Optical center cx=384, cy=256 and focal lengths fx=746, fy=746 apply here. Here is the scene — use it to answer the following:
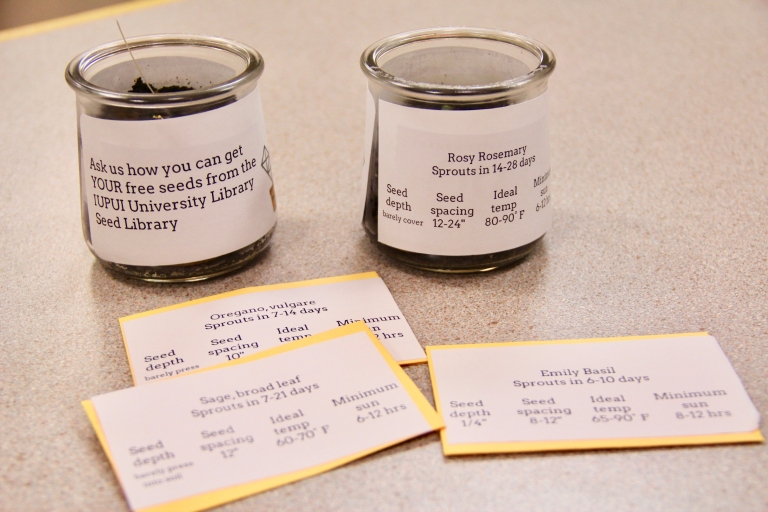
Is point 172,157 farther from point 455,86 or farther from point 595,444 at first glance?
point 595,444

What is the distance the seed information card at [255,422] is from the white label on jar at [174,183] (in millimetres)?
114

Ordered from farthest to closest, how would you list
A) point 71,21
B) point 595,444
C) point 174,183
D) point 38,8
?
1. point 38,8
2. point 71,21
3. point 174,183
4. point 595,444

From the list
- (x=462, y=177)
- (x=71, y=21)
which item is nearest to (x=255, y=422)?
(x=462, y=177)

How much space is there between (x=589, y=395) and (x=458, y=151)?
19cm

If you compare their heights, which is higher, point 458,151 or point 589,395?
point 458,151

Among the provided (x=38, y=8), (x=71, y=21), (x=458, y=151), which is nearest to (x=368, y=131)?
(x=458, y=151)

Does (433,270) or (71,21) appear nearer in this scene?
(433,270)

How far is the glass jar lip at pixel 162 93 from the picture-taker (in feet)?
1.68

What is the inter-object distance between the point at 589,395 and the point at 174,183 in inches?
12.6

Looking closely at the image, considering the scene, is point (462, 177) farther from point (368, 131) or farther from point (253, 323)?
point (253, 323)

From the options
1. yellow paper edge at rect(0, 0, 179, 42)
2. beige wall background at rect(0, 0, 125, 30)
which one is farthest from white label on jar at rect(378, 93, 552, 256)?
beige wall background at rect(0, 0, 125, 30)

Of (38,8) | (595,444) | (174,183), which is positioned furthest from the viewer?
(38,8)

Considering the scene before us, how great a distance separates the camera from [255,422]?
45cm

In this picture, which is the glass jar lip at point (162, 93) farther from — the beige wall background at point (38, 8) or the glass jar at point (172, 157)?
the beige wall background at point (38, 8)
